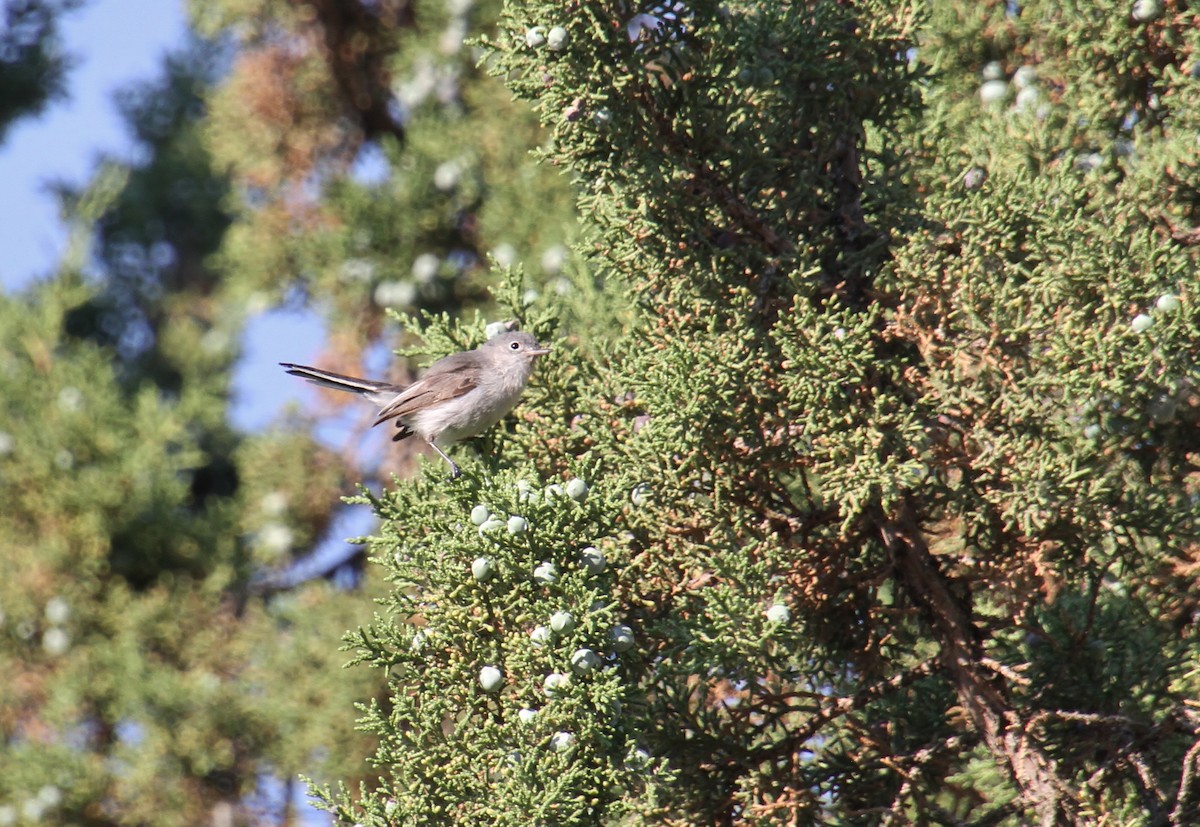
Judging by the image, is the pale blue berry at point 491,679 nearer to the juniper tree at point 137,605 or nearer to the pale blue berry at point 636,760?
the pale blue berry at point 636,760

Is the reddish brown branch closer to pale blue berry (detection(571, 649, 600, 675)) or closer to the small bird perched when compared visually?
pale blue berry (detection(571, 649, 600, 675))

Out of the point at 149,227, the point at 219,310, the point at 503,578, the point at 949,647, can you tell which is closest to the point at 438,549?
the point at 503,578

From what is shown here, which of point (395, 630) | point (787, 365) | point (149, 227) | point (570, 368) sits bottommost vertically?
point (395, 630)

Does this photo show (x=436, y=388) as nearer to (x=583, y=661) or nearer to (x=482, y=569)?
(x=482, y=569)

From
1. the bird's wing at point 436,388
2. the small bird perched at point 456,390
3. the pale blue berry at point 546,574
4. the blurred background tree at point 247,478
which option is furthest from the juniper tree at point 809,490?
the blurred background tree at point 247,478

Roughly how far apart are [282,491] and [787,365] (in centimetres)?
427

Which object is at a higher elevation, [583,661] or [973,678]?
[583,661]

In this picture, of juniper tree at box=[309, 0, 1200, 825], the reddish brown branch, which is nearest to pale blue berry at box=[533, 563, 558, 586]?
juniper tree at box=[309, 0, 1200, 825]

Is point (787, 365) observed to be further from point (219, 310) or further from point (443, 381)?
point (219, 310)

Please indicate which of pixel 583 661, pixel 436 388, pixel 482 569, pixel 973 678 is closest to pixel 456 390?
pixel 436 388

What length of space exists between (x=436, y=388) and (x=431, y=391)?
43mm

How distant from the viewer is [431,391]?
15.8ft

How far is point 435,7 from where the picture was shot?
666 cm

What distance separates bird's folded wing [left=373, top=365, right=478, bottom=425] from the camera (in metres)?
4.48
